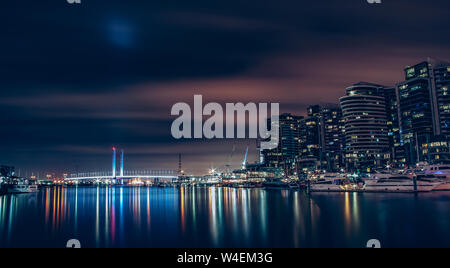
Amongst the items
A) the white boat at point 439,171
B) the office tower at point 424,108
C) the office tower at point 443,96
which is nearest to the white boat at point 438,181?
the white boat at point 439,171

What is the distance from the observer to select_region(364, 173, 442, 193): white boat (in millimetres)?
68188

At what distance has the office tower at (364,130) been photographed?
461ft

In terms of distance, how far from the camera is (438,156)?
111812mm

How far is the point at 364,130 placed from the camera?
14162cm

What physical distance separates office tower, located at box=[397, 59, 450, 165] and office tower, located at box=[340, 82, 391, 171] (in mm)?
11356

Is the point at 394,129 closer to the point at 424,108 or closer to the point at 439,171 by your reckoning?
the point at 424,108

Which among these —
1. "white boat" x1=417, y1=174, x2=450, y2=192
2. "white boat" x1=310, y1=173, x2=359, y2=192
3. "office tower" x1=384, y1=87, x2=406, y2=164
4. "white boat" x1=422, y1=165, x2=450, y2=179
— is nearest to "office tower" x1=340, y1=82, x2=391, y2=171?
"office tower" x1=384, y1=87, x2=406, y2=164

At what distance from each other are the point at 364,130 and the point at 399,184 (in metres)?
75.7

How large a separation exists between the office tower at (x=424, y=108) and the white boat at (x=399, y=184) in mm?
60281

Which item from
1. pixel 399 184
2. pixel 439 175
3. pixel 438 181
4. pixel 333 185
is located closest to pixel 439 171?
pixel 439 175

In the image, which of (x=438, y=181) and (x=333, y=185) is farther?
(x=333, y=185)

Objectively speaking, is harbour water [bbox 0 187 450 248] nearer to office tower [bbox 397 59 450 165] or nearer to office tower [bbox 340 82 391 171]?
office tower [bbox 397 59 450 165]
